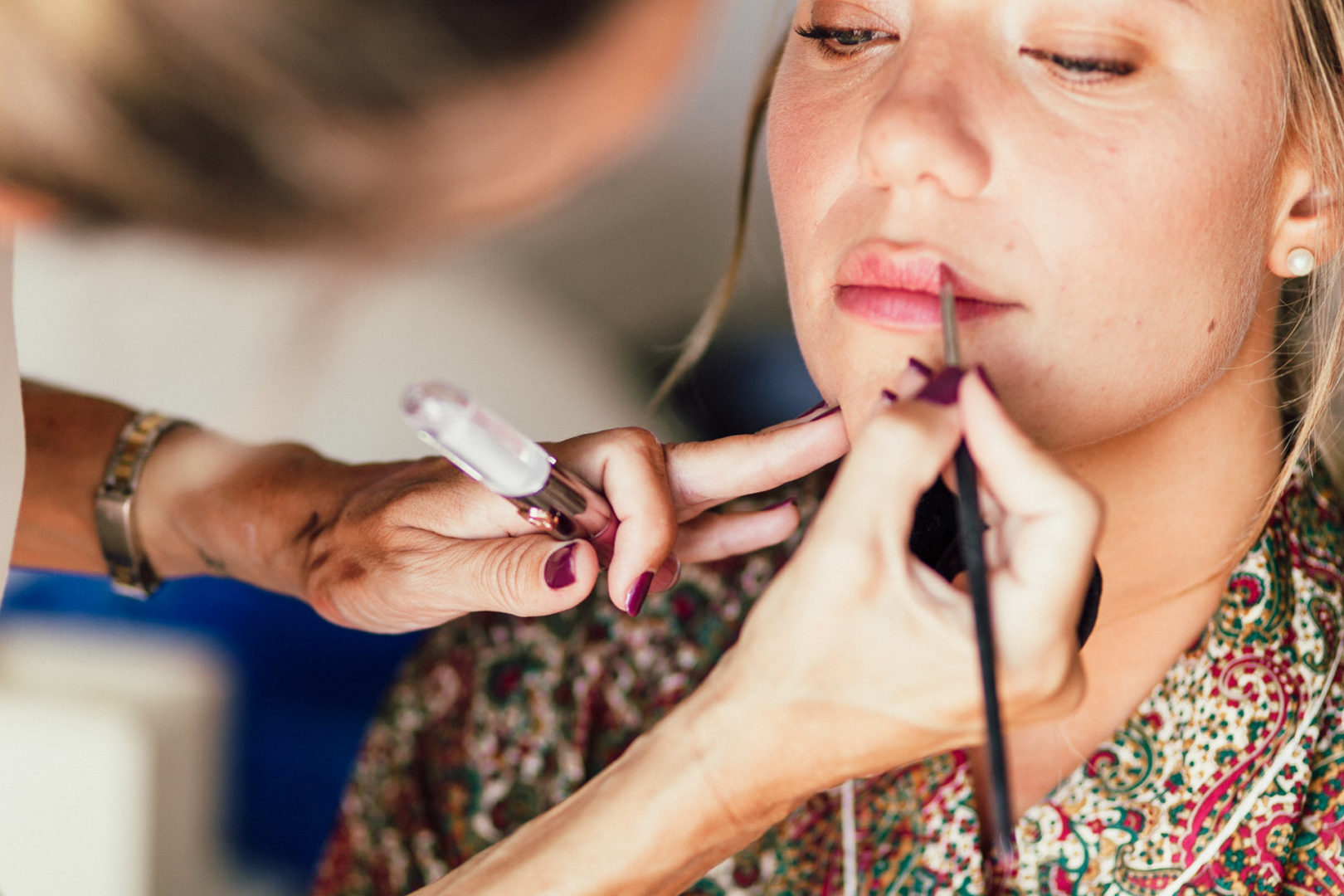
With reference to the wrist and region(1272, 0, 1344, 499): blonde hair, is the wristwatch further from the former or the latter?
region(1272, 0, 1344, 499): blonde hair

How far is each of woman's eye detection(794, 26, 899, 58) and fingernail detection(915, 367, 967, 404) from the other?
0.25 metres

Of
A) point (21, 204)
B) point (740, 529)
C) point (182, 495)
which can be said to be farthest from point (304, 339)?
point (740, 529)

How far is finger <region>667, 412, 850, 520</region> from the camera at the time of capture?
0.66 meters

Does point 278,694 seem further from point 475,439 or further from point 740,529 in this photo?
point 475,439

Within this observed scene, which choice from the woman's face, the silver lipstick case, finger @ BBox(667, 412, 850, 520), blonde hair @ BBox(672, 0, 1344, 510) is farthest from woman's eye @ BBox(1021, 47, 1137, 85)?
the silver lipstick case

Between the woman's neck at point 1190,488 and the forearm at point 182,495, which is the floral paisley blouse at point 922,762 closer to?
the woman's neck at point 1190,488

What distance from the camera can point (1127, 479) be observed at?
2.36 feet

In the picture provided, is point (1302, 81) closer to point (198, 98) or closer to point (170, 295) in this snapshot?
point (198, 98)

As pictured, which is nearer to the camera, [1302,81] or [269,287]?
[1302,81]

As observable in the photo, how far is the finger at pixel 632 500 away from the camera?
0.61 meters

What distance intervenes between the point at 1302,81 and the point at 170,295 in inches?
30.5

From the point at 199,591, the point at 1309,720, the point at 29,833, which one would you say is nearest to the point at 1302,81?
the point at 1309,720

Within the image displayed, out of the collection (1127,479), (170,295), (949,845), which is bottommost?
(949,845)

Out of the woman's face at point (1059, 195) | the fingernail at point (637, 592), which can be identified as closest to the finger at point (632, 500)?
the fingernail at point (637, 592)
